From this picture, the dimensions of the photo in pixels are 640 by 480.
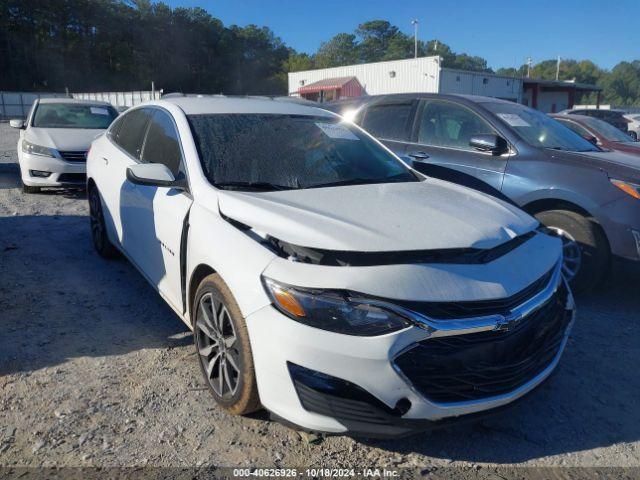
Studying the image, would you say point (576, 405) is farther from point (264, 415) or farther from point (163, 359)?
point (163, 359)

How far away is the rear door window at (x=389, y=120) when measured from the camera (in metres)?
5.82

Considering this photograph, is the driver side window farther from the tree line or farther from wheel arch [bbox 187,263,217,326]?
the tree line

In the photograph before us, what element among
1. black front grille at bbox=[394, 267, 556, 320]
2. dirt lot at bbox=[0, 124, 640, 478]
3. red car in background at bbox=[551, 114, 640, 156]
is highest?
red car in background at bbox=[551, 114, 640, 156]

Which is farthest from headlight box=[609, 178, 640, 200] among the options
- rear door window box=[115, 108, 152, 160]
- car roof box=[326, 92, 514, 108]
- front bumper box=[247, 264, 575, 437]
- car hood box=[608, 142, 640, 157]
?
car hood box=[608, 142, 640, 157]

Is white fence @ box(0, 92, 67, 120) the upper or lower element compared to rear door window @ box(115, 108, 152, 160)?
upper

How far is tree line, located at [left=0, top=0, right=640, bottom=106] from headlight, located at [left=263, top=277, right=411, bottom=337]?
67944 millimetres

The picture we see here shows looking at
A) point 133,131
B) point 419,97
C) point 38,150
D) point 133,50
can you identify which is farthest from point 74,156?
point 133,50

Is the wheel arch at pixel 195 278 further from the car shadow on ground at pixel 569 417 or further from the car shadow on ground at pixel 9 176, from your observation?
the car shadow on ground at pixel 9 176

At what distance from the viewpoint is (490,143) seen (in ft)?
15.8

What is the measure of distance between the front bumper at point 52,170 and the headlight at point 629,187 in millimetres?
6961

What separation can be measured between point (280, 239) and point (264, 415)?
36.2 inches

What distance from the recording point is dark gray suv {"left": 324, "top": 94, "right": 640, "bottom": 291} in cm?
427

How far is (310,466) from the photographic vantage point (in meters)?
2.43

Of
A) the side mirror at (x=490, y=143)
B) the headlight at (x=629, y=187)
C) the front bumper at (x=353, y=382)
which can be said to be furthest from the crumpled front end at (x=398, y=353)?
the side mirror at (x=490, y=143)
